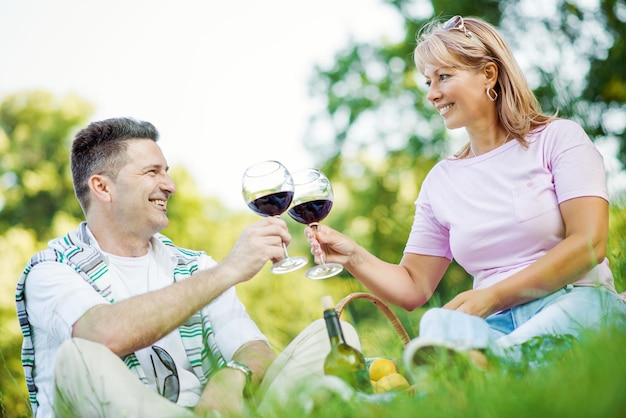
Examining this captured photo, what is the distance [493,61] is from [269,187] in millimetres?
1205

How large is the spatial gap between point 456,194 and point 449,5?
376 inches

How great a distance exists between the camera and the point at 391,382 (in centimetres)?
261

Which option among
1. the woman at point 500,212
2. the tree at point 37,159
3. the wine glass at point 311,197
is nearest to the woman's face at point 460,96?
the woman at point 500,212

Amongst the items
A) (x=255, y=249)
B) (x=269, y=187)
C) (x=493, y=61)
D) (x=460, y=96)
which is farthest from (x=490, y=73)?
(x=255, y=249)

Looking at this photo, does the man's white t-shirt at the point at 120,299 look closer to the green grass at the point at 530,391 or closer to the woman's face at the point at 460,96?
the green grass at the point at 530,391

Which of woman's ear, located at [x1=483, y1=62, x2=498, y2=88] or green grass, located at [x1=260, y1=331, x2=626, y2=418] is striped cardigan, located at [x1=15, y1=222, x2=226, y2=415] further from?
woman's ear, located at [x1=483, y1=62, x2=498, y2=88]

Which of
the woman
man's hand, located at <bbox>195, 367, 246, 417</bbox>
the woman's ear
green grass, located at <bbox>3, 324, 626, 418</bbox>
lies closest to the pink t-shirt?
the woman

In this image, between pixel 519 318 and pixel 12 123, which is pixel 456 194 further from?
pixel 12 123

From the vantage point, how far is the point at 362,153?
18781 millimetres

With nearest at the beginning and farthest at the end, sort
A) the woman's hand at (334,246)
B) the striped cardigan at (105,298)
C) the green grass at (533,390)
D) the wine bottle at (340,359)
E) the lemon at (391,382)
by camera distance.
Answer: the green grass at (533,390) < the wine bottle at (340,359) < the lemon at (391,382) < the striped cardigan at (105,298) < the woman's hand at (334,246)

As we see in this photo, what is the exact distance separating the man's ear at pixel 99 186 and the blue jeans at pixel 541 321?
67.2 inches

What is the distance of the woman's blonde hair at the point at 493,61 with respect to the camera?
3.14m

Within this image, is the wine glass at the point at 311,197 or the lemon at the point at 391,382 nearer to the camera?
the lemon at the point at 391,382

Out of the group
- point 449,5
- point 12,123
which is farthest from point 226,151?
point 449,5
